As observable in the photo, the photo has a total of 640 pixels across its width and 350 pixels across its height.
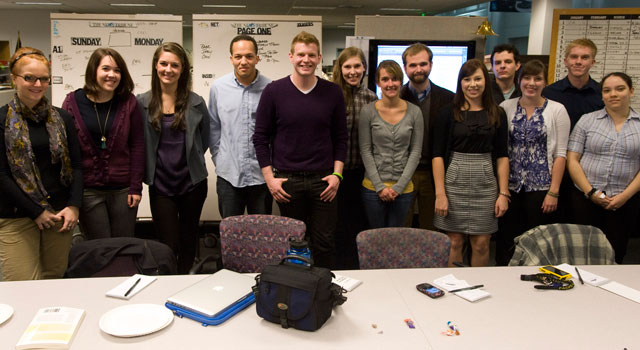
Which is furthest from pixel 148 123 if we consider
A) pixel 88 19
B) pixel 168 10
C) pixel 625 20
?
pixel 168 10

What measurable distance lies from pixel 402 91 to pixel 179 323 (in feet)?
7.30

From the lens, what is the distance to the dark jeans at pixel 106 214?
2520mm

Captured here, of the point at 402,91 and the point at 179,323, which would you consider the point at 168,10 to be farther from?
the point at 179,323

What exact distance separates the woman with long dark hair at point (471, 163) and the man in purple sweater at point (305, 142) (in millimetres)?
634

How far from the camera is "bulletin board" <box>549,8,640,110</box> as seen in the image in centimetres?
445

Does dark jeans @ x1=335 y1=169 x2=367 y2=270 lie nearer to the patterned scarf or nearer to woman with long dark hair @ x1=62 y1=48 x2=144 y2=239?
woman with long dark hair @ x1=62 y1=48 x2=144 y2=239

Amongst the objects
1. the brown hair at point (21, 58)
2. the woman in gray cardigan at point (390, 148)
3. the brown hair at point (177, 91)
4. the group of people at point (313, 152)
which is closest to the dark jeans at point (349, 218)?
the group of people at point (313, 152)

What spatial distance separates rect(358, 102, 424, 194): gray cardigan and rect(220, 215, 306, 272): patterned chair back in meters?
0.77

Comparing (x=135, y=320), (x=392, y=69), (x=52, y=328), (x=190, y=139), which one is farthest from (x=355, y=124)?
(x=52, y=328)

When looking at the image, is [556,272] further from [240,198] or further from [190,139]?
[190,139]

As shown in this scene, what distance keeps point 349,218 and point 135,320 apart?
199cm

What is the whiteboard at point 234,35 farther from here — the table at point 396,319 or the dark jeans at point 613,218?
the table at point 396,319

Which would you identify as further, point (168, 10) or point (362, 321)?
point (168, 10)

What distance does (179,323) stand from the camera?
1.51 metres
